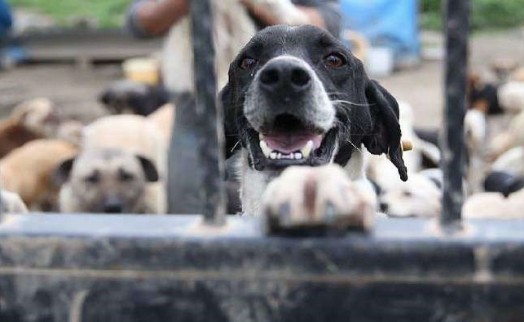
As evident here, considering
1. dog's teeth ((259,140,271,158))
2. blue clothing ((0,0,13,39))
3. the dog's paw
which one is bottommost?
blue clothing ((0,0,13,39))

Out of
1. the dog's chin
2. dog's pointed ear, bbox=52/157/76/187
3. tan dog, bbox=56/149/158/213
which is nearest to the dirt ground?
dog's pointed ear, bbox=52/157/76/187

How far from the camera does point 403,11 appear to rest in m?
14.3

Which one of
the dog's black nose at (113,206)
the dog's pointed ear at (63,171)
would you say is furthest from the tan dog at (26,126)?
the dog's black nose at (113,206)

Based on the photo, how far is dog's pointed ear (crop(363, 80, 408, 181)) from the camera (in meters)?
3.23

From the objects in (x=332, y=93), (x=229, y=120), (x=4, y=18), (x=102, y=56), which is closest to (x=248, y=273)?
(x=332, y=93)

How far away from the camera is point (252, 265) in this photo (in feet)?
4.35

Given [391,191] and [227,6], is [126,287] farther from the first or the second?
[391,191]

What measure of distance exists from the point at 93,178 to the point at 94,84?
6.62 meters

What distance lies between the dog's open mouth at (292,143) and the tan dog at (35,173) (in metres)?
4.37

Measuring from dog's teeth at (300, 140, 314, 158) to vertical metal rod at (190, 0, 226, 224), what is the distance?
1.43 m

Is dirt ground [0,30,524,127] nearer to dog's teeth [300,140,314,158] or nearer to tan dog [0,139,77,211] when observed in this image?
tan dog [0,139,77,211]

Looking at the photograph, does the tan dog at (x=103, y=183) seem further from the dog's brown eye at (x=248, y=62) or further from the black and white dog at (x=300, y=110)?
the dog's brown eye at (x=248, y=62)

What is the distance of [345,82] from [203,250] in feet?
6.05

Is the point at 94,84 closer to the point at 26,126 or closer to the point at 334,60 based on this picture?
the point at 26,126
